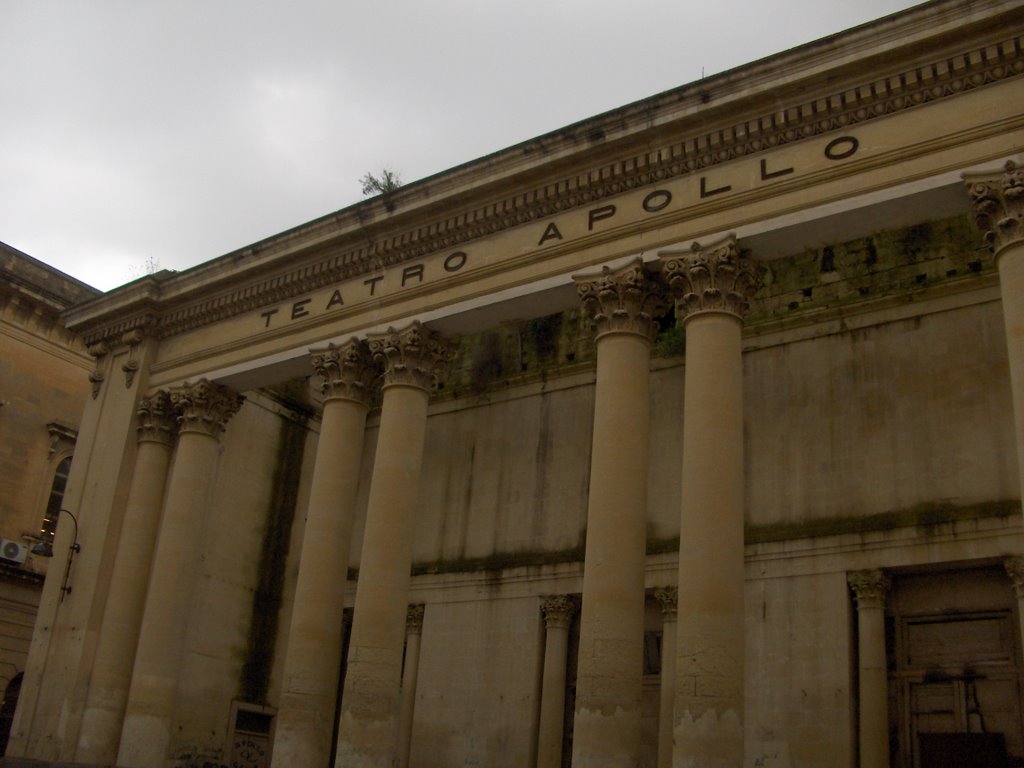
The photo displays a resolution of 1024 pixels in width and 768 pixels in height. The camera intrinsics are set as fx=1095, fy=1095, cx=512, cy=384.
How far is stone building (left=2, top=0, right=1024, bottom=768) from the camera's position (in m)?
14.3

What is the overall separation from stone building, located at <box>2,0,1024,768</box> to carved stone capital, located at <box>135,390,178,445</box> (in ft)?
A: 0.31

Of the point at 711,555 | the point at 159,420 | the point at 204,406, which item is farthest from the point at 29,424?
the point at 711,555

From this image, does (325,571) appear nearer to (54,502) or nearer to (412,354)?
(412,354)

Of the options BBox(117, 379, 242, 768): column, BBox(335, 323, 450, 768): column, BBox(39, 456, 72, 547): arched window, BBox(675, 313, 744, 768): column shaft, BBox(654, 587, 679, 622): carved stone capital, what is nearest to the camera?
BBox(675, 313, 744, 768): column shaft

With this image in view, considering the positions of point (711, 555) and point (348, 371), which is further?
point (348, 371)

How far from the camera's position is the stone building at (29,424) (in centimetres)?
2820

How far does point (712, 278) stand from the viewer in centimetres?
1512

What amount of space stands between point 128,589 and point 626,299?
11.6 meters

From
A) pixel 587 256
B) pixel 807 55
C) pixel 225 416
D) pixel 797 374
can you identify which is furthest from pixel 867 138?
pixel 225 416

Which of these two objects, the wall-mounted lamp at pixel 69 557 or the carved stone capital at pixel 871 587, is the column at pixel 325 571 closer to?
the wall-mounted lamp at pixel 69 557

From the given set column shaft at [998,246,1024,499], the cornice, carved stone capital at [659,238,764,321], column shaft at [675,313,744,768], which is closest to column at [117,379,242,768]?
the cornice

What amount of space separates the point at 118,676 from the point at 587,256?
1181cm

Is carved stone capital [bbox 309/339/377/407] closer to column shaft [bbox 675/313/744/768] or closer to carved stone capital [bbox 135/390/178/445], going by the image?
carved stone capital [bbox 135/390/178/445]

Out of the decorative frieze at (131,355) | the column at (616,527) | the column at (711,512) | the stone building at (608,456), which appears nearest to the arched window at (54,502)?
the stone building at (608,456)
